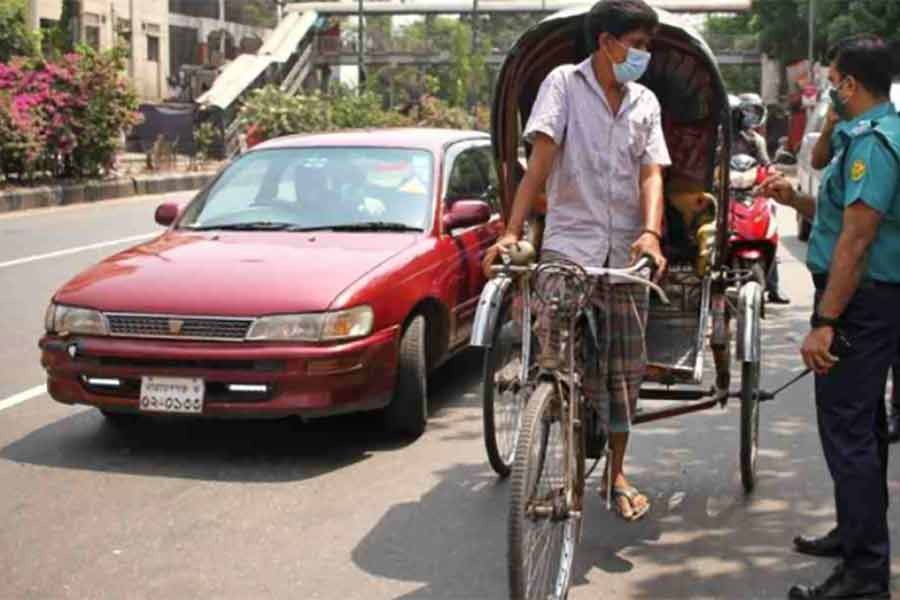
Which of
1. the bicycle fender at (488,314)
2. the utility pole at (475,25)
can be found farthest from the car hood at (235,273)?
the utility pole at (475,25)

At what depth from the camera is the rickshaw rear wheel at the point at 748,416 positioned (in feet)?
18.7

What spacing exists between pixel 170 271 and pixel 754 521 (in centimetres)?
298

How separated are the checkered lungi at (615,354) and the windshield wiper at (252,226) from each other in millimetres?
2680

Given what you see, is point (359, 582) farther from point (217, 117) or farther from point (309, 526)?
point (217, 117)

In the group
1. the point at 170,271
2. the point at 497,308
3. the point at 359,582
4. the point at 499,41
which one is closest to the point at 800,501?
the point at 497,308

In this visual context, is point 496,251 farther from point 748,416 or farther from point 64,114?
point 64,114

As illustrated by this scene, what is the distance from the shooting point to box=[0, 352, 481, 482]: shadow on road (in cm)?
612

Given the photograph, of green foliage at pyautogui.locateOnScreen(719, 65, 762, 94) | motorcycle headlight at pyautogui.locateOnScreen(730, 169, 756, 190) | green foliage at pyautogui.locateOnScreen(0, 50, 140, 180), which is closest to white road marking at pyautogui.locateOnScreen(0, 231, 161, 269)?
green foliage at pyautogui.locateOnScreen(0, 50, 140, 180)

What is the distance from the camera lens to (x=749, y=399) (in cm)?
573

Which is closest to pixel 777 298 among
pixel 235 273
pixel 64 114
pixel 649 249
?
pixel 235 273

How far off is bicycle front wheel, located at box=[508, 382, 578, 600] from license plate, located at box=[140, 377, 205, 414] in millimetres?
2247

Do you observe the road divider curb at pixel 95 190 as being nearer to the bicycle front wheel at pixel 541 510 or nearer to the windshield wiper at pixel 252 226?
the windshield wiper at pixel 252 226

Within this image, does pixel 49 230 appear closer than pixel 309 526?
No

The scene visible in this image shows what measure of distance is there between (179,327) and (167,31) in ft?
159
